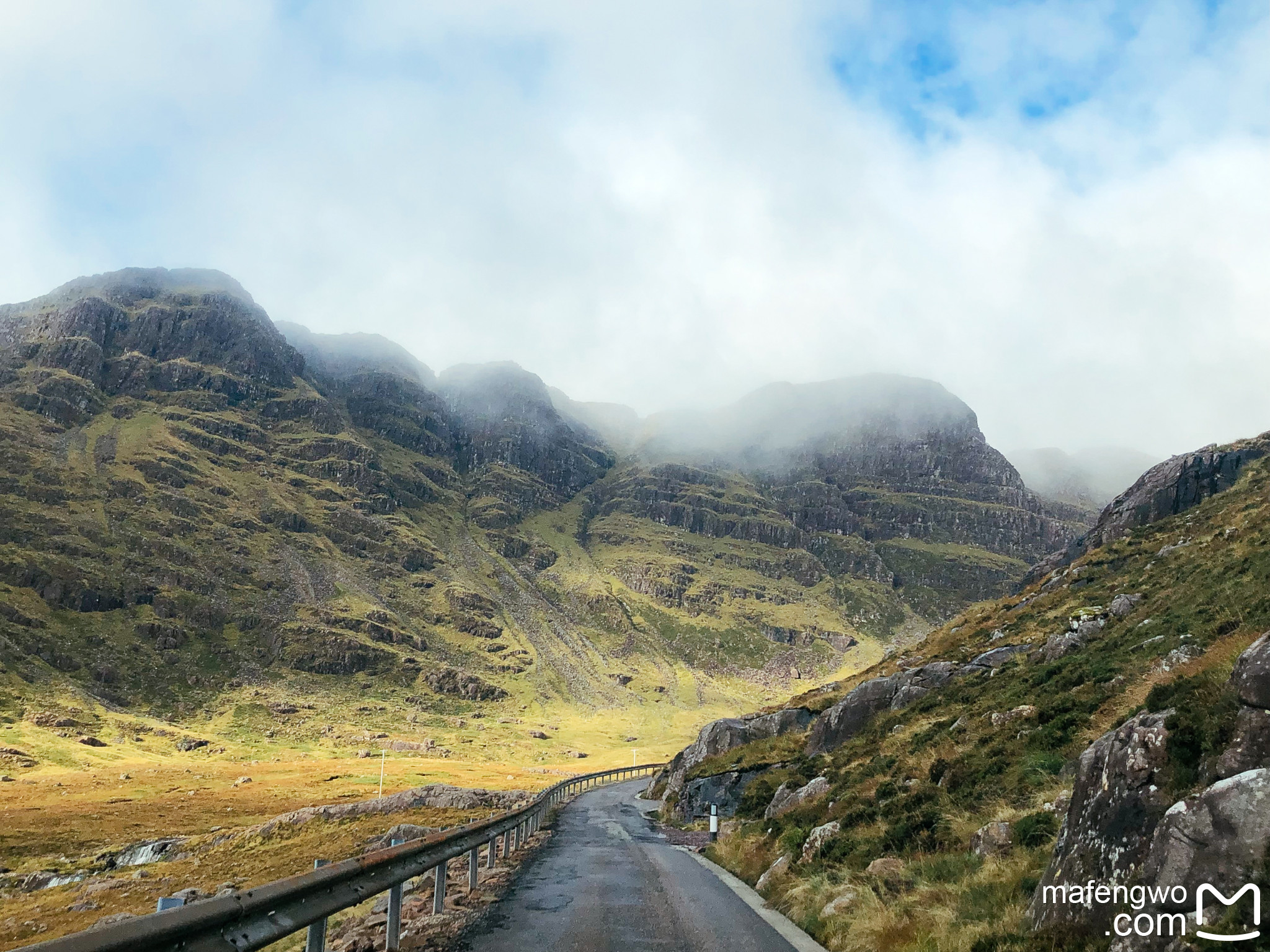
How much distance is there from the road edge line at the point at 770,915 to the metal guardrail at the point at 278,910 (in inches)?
209

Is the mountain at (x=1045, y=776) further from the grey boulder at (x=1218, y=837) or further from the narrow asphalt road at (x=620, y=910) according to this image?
the narrow asphalt road at (x=620, y=910)

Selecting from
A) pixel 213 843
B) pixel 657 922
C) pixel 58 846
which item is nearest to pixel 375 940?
pixel 657 922

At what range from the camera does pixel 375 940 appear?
10.1 meters

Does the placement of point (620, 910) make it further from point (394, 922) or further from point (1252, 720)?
point (1252, 720)

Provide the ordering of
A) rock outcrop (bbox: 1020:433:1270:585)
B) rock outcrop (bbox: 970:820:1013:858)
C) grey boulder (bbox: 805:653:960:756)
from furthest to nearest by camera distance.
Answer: rock outcrop (bbox: 1020:433:1270:585) → grey boulder (bbox: 805:653:960:756) → rock outcrop (bbox: 970:820:1013:858)

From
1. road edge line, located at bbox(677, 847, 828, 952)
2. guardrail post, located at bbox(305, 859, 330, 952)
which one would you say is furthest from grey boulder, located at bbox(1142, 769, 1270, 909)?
guardrail post, located at bbox(305, 859, 330, 952)

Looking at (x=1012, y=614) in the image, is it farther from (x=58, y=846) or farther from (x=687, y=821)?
(x=58, y=846)

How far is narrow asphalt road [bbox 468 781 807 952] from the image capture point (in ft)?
31.2

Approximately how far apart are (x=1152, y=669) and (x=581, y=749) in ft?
445

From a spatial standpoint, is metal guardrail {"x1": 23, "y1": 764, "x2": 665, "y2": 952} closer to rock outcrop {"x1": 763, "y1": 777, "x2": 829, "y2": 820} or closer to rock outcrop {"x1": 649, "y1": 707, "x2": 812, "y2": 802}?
rock outcrop {"x1": 763, "y1": 777, "x2": 829, "y2": 820}

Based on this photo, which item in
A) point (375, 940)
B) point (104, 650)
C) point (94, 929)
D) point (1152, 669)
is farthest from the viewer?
point (104, 650)

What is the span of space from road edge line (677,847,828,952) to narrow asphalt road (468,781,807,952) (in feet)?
0.51

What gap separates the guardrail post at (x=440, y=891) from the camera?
11891mm

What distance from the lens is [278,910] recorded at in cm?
673
